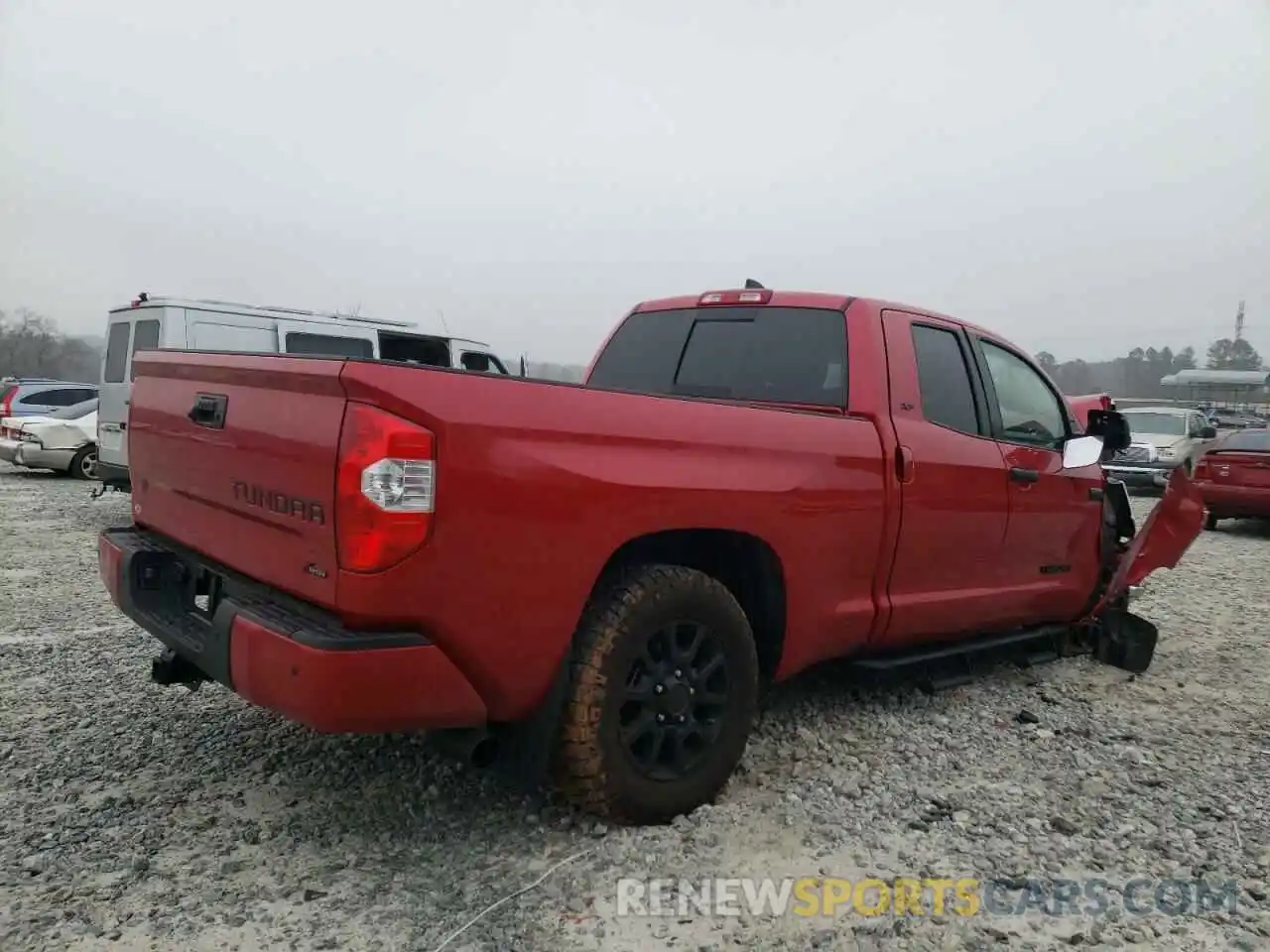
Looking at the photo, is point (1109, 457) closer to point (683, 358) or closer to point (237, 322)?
point (683, 358)

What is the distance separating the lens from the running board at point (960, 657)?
393cm

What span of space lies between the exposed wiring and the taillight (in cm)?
99

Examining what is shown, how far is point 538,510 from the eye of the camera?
257cm

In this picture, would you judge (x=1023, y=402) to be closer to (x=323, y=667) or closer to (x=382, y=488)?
(x=382, y=488)

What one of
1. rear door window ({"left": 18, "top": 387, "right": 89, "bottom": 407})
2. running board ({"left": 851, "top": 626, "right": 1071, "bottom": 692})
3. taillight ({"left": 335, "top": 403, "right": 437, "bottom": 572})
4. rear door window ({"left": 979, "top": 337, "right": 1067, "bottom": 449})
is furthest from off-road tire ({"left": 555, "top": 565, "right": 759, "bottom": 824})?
rear door window ({"left": 18, "top": 387, "right": 89, "bottom": 407})

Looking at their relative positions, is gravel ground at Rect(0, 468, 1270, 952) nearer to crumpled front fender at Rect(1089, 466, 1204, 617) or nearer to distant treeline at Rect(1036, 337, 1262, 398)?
crumpled front fender at Rect(1089, 466, 1204, 617)

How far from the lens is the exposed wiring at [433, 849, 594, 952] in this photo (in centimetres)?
243

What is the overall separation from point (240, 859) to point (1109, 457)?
4.99 metres

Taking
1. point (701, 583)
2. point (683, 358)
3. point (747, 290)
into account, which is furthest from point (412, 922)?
point (747, 290)

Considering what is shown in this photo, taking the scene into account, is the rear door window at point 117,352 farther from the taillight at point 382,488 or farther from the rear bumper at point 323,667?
the taillight at point 382,488

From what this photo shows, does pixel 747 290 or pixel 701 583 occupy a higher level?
pixel 747 290

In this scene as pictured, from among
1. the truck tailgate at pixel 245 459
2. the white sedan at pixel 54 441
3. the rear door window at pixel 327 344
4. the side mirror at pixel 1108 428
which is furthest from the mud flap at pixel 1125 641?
the white sedan at pixel 54 441

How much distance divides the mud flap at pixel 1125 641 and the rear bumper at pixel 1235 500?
7290mm

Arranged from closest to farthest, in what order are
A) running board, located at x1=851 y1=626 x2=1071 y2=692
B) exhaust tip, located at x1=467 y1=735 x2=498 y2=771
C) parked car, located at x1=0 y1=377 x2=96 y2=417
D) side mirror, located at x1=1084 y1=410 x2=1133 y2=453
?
exhaust tip, located at x1=467 y1=735 x2=498 y2=771
running board, located at x1=851 y1=626 x2=1071 y2=692
side mirror, located at x1=1084 y1=410 x2=1133 y2=453
parked car, located at x1=0 y1=377 x2=96 y2=417
